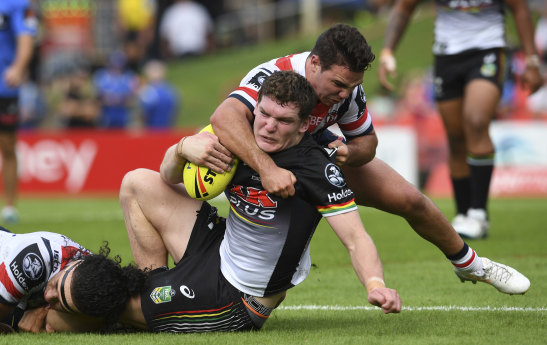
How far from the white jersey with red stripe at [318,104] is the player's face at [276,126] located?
0.23 meters

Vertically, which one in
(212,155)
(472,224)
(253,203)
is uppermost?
(212,155)

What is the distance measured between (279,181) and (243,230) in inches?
16.2

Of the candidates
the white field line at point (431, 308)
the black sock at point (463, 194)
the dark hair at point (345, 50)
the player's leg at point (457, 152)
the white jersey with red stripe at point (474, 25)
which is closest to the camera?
the dark hair at point (345, 50)

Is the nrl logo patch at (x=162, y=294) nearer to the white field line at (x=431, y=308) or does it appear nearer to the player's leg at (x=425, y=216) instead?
the white field line at (x=431, y=308)

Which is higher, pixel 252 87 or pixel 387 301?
pixel 252 87

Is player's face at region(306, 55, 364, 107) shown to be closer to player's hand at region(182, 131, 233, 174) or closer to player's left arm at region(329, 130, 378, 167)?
player's left arm at region(329, 130, 378, 167)

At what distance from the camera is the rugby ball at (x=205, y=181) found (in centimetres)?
458

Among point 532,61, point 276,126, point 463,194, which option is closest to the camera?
point 276,126

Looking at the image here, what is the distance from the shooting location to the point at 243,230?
463cm

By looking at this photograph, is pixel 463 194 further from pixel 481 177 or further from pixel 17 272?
pixel 17 272

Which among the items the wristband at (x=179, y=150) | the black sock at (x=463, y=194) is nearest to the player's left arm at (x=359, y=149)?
the wristband at (x=179, y=150)

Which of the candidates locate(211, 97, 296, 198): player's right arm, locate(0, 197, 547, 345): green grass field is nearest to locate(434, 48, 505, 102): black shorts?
locate(0, 197, 547, 345): green grass field

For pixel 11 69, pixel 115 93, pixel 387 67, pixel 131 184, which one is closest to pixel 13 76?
pixel 11 69

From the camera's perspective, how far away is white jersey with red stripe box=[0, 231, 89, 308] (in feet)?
15.0
